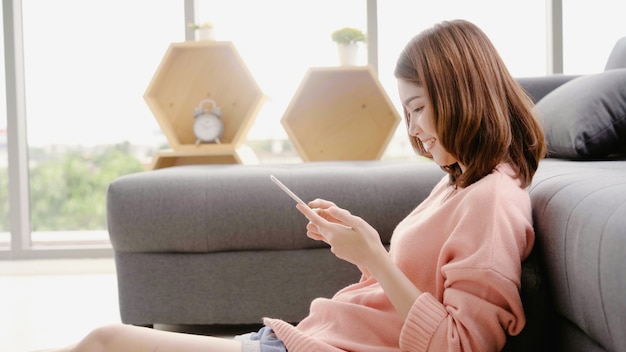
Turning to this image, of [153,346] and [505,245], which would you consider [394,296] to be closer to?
[505,245]

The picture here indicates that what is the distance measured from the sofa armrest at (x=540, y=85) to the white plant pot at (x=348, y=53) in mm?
857

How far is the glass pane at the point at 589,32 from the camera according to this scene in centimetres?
340

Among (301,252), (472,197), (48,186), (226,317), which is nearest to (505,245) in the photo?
(472,197)

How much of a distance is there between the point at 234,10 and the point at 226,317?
6.68 feet

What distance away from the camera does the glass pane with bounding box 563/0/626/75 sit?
11.2ft

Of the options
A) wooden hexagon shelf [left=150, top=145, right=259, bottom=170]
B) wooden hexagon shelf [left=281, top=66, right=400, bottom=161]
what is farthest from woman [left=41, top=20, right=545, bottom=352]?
wooden hexagon shelf [left=281, top=66, right=400, bottom=161]

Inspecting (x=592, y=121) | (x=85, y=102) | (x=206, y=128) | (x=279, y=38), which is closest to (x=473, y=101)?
(x=592, y=121)

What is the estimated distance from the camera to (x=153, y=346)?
1.06 meters

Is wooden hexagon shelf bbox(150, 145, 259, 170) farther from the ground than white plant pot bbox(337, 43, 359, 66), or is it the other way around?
white plant pot bbox(337, 43, 359, 66)

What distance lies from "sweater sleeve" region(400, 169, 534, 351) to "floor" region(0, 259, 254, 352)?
1.17 meters

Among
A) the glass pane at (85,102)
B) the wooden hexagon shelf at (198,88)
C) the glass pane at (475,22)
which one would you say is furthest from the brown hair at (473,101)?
the glass pane at (85,102)

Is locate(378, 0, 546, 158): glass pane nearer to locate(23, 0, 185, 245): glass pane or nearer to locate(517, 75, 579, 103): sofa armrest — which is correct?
locate(517, 75, 579, 103): sofa armrest

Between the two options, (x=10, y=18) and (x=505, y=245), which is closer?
(x=505, y=245)

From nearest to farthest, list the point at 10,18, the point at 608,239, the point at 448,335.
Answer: the point at 608,239 → the point at 448,335 → the point at 10,18
